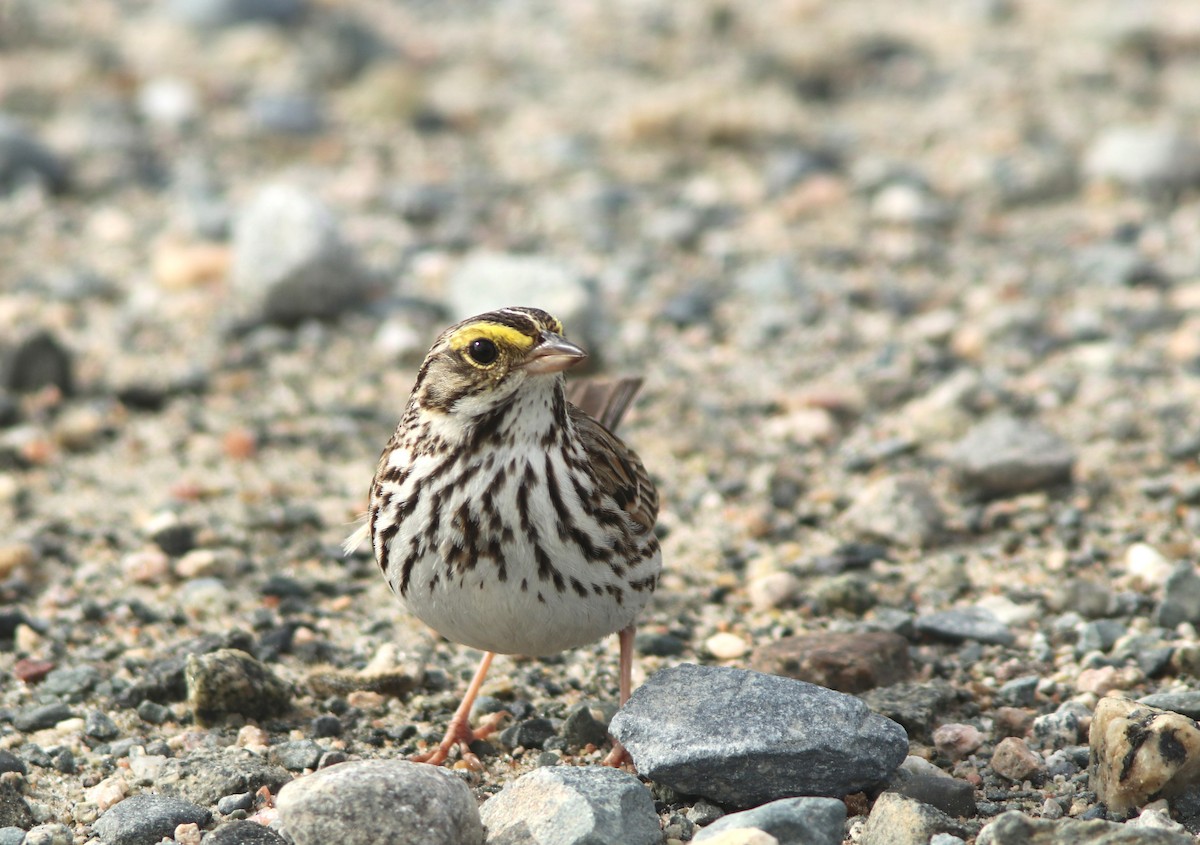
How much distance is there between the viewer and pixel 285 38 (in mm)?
14508

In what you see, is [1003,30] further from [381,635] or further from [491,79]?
[381,635]

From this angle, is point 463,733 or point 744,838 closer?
point 744,838

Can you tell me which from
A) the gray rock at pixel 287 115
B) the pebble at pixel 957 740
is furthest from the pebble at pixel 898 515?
the gray rock at pixel 287 115

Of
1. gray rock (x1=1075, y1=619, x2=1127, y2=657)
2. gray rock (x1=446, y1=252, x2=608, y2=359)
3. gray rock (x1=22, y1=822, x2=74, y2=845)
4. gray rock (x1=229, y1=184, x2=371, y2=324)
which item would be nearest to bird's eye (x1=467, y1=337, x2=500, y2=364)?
gray rock (x1=22, y1=822, x2=74, y2=845)

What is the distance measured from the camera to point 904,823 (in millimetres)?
5051

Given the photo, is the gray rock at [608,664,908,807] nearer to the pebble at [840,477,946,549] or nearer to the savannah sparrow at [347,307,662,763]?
the savannah sparrow at [347,307,662,763]

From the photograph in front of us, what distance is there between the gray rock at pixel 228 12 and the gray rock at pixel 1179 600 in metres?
10.7

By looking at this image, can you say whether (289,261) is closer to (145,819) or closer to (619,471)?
(619,471)

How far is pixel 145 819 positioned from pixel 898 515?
3.91m

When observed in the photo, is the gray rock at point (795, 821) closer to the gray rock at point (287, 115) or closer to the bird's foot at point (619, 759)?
the bird's foot at point (619, 759)

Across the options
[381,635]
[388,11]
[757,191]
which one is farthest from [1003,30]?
[381,635]

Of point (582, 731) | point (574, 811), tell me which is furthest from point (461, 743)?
point (574, 811)

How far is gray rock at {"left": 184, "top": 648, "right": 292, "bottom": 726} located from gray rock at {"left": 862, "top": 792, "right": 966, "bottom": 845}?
241 cm

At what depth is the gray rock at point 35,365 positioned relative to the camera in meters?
9.03
